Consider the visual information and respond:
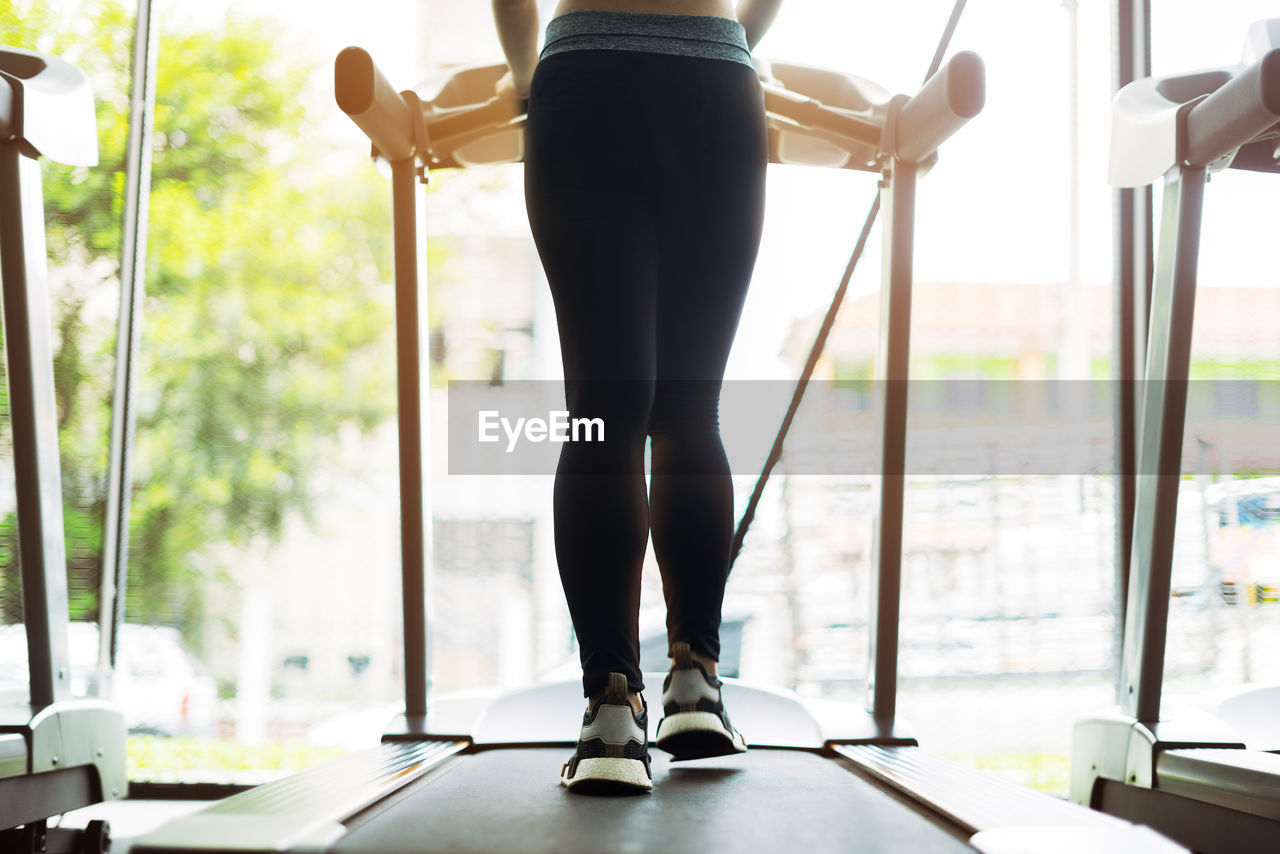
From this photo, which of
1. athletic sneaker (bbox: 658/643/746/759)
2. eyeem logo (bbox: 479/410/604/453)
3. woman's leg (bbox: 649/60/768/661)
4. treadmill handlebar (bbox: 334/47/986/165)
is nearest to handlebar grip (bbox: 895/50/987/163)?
treadmill handlebar (bbox: 334/47/986/165)

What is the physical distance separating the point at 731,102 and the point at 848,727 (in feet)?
3.18

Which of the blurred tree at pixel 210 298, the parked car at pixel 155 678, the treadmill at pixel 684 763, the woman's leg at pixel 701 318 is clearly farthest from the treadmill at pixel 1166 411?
the parked car at pixel 155 678

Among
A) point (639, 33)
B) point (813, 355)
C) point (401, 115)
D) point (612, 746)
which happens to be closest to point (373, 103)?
point (401, 115)

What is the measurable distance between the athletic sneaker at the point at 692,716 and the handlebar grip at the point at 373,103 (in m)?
0.85

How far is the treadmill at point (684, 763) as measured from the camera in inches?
34.0

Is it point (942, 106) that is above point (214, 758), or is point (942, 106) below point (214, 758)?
above

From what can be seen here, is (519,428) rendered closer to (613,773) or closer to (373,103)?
(373,103)

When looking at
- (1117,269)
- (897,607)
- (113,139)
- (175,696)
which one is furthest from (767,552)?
(113,139)

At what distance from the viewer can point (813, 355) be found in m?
2.21

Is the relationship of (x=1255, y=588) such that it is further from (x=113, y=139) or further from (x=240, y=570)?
(x=113, y=139)

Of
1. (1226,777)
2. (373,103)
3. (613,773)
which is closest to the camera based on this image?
(613,773)

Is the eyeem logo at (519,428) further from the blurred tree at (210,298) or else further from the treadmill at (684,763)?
the treadmill at (684,763)

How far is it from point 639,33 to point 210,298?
4.81 feet

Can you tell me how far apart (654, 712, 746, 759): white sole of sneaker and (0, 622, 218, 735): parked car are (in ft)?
4.68
